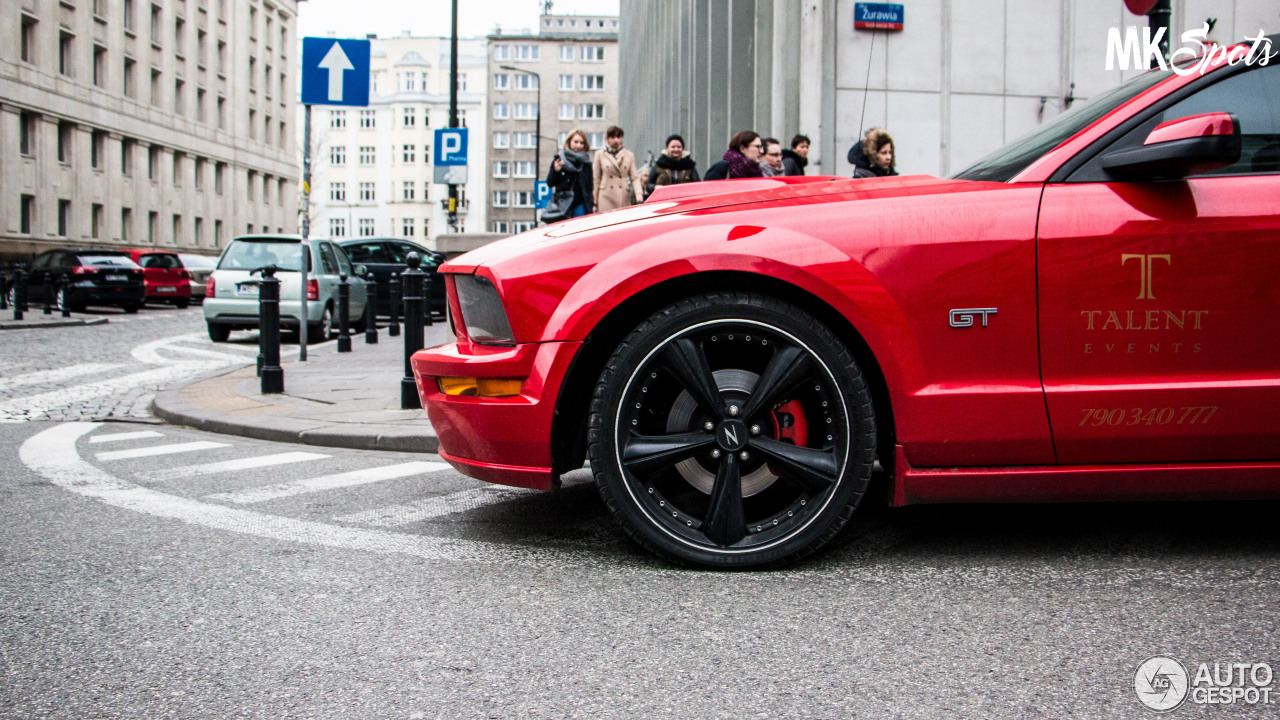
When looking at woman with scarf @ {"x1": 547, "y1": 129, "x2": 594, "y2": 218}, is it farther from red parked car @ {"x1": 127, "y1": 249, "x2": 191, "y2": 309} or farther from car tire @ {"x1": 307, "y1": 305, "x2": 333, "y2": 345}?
red parked car @ {"x1": 127, "y1": 249, "x2": 191, "y2": 309}

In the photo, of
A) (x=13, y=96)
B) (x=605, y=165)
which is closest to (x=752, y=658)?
(x=605, y=165)

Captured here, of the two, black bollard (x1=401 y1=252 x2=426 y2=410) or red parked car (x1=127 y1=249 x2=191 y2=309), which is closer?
black bollard (x1=401 y1=252 x2=426 y2=410)

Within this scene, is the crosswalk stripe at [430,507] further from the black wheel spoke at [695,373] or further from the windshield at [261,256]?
the windshield at [261,256]

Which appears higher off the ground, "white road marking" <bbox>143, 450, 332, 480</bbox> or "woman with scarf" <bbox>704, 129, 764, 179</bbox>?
"woman with scarf" <bbox>704, 129, 764, 179</bbox>

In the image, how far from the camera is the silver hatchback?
1398 centimetres

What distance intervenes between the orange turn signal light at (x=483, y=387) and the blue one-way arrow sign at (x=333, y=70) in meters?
7.08

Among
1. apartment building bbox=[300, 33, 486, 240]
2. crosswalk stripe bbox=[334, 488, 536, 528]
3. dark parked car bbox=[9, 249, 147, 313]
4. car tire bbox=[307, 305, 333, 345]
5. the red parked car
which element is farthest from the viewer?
apartment building bbox=[300, 33, 486, 240]

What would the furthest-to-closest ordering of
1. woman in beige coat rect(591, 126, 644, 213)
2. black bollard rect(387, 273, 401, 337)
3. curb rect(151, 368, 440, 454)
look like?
1. black bollard rect(387, 273, 401, 337)
2. woman in beige coat rect(591, 126, 644, 213)
3. curb rect(151, 368, 440, 454)

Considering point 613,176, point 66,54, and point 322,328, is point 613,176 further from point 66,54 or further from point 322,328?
point 66,54

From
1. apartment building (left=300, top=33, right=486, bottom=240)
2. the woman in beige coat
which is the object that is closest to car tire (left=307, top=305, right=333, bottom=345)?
the woman in beige coat

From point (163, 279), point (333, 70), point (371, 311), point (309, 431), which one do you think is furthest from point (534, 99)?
point (309, 431)

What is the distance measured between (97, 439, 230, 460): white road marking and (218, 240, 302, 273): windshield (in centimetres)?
849

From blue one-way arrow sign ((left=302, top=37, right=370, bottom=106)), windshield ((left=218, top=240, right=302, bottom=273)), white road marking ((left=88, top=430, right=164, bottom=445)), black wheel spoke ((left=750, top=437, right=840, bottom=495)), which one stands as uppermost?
blue one-way arrow sign ((left=302, top=37, right=370, bottom=106))

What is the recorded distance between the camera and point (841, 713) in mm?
2145
